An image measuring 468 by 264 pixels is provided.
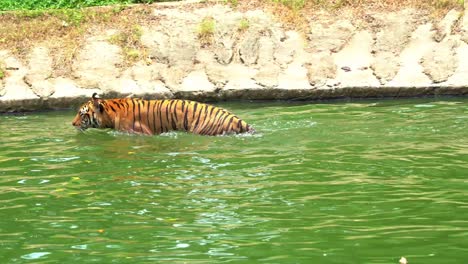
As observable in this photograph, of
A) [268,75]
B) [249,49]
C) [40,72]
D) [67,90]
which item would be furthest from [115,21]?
[268,75]

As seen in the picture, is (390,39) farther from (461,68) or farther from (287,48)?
(287,48)

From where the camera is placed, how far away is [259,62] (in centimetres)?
1244

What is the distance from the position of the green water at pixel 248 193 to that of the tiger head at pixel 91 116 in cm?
14

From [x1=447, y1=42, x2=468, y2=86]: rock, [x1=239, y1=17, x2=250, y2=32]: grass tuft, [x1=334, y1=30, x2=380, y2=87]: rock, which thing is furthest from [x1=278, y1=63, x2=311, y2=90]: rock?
[x1=447, y1=42, x2=468, y2=86]: rock

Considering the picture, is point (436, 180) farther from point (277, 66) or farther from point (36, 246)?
point (277, 66)

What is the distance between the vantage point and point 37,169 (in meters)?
7.71

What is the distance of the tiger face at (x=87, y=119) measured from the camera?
972 centimetres

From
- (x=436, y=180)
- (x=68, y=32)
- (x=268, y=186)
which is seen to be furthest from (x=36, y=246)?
(x=68, y=32)

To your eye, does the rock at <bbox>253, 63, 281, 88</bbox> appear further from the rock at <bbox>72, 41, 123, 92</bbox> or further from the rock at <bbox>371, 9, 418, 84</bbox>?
the rock at <bbox>72, 41, 123, 92</bbox>

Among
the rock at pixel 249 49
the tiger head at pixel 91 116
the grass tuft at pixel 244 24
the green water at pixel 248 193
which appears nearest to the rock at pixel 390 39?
the rock at pixel 249 49

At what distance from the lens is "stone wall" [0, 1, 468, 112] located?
11875 mm

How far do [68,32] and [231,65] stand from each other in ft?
9.10

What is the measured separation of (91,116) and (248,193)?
3798 mm

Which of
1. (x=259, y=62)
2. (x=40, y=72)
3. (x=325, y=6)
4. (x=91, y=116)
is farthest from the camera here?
(x=325, y=6)
